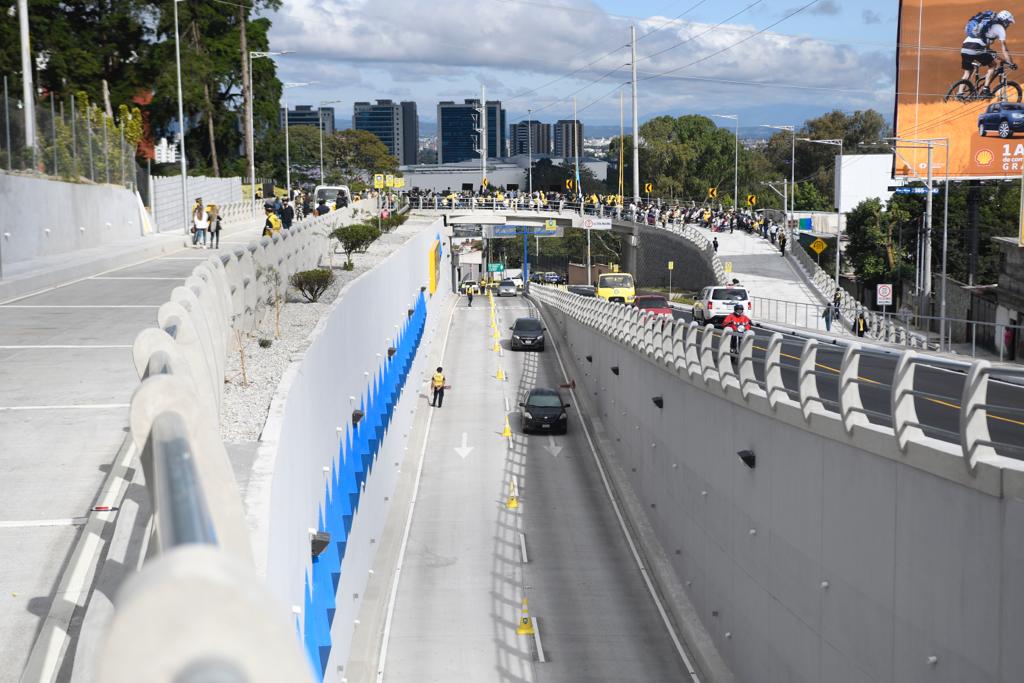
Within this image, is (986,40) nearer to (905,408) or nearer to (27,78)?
(27,78)

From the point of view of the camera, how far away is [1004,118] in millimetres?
54188

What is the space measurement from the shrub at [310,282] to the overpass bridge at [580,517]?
87 cm

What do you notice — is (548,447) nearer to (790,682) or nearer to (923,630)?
(790,682)

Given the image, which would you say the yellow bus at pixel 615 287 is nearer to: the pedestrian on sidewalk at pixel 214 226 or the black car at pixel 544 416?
the black car at pixel 544 416

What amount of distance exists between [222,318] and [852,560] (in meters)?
7.92

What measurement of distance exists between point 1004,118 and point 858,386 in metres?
41.3

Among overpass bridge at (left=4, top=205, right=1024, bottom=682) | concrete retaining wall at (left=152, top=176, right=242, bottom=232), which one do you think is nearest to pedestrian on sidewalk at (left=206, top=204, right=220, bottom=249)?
overpass bridge at (left=4, top=205, right=1024, bottom=682)

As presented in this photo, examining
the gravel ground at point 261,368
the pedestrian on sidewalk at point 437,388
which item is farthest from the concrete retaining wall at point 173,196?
the gravel ground at point 261,368

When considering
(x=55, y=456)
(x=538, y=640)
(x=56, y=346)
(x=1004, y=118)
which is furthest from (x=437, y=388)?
(x=55, y=456)

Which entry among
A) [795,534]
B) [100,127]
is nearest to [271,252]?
[795,534]

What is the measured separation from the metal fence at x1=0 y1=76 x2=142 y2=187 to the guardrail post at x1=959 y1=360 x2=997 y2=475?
96.6 ft

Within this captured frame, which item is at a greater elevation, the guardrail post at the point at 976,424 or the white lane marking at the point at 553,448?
the guardrail post at the point at 976,424

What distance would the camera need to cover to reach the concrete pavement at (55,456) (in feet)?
27.2

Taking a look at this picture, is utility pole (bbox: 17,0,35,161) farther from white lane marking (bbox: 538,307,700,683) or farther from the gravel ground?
white lane marking (bbox: 538,307,700,683)
